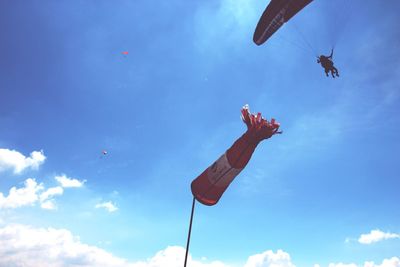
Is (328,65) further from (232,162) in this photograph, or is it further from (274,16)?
(232,162)

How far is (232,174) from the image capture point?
1305cm

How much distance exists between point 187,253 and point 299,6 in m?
21.9

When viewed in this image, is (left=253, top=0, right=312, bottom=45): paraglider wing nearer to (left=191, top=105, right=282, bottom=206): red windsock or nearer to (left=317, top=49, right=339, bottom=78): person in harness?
(left=317, top=49, right=339, bottom=78): person in harness

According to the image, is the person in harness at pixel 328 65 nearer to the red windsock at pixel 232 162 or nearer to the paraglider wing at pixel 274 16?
the paraglider wing at pixel 274 16

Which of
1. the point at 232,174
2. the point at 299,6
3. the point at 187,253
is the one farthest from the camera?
the point at 299,6

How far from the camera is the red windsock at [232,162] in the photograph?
12.2m

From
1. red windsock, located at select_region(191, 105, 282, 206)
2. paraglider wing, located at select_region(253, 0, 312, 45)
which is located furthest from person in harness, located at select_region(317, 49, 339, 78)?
red windsock, located at select_region(191, 105, 282, 206)

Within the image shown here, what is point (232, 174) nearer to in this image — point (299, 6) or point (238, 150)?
point (238, 150)

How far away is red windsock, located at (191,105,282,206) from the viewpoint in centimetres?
1223

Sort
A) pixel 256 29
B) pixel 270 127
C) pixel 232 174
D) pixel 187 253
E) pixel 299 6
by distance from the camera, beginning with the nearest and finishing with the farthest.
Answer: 1. pixel 187 253
2. pixel 270 127
3. pixel 232 174
4. pixel 299 6
5. pixel 256 29

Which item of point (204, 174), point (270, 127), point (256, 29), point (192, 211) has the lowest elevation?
point (192, 211)

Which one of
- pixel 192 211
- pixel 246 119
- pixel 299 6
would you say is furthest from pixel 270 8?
pixel 192 211

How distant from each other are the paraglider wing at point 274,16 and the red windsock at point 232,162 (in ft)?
52.1

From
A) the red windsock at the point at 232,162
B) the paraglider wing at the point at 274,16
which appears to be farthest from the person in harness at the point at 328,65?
the red windsock at the point at 232,162
